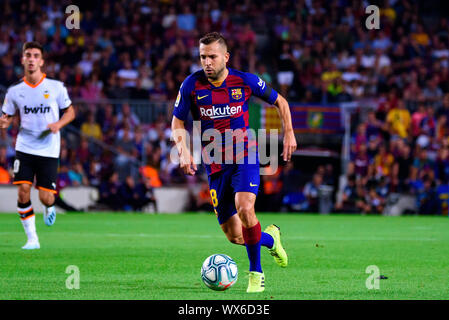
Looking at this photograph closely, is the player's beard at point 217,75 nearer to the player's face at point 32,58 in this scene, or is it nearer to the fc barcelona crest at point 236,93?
the fc barcelona crest at point 236,93

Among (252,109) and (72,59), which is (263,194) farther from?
→ (72,59)

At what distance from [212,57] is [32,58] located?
4510 millimetres

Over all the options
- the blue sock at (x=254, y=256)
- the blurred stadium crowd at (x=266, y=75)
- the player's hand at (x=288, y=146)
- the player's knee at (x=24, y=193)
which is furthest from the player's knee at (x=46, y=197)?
the blurred stadium crowd at (x=266, y=75)

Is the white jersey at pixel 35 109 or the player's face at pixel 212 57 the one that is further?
the white jersey at pixel 35 109

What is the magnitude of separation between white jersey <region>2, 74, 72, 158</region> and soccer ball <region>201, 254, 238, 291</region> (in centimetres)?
509

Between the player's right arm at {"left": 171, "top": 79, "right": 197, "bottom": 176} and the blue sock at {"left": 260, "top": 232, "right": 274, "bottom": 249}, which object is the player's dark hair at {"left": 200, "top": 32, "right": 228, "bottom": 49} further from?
the blue sock at {"left": 260, "top": 232, "right": 274, "bottom": 249}

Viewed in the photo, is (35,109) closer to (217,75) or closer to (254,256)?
(217,75)

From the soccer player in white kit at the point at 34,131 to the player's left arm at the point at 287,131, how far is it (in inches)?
175

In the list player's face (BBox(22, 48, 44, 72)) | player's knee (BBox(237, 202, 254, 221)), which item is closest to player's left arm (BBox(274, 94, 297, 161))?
player's knee (BBox(237, 202, 254, 221))

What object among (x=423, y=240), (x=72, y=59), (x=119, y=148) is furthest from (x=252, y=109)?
(x=423, y=240)

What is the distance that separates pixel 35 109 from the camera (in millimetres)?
12828

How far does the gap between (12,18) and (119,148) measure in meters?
7.13

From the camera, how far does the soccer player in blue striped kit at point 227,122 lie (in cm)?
877

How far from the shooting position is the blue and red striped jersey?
903 cm
